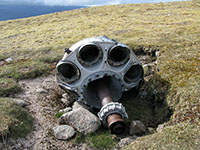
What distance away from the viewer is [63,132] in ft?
29.6

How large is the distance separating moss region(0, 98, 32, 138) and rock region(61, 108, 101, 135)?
1.63 m

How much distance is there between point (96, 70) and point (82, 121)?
2.36 metres

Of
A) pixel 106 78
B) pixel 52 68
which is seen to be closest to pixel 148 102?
pixel 106 78

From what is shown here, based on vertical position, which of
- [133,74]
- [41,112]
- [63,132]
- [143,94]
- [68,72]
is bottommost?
[63,132]

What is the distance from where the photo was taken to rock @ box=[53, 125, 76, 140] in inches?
349

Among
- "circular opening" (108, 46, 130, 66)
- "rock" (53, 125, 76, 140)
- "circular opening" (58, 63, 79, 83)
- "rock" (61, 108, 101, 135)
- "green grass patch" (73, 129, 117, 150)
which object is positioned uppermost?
"circular opening" (108, 46, 130, 66)

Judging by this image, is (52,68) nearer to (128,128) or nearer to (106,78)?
(106,78)

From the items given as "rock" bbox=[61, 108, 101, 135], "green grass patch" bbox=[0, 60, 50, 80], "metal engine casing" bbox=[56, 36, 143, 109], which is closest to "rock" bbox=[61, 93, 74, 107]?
"metal engine casing" bbox=[56, 36, 143, 109]

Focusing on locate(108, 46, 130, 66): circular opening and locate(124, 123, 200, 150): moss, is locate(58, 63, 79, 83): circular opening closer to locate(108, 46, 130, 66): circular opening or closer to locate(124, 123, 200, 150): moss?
locate(108, 46, 130, 66): circular opening

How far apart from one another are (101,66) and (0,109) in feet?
15.9

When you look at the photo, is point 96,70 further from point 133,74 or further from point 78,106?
point 133,74

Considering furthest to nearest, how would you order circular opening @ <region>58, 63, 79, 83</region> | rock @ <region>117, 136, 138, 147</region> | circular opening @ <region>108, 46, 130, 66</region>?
circular opening @ <region>108, 46, 130, 66</region>
circular opening @ <region>58, 63, 79, 83</region>
rock @ <region>117, 136, 138, 147</region>

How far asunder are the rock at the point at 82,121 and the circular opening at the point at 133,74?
2761 mm

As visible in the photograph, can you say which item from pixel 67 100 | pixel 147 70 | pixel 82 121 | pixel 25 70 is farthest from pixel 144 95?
pixel 25 70
